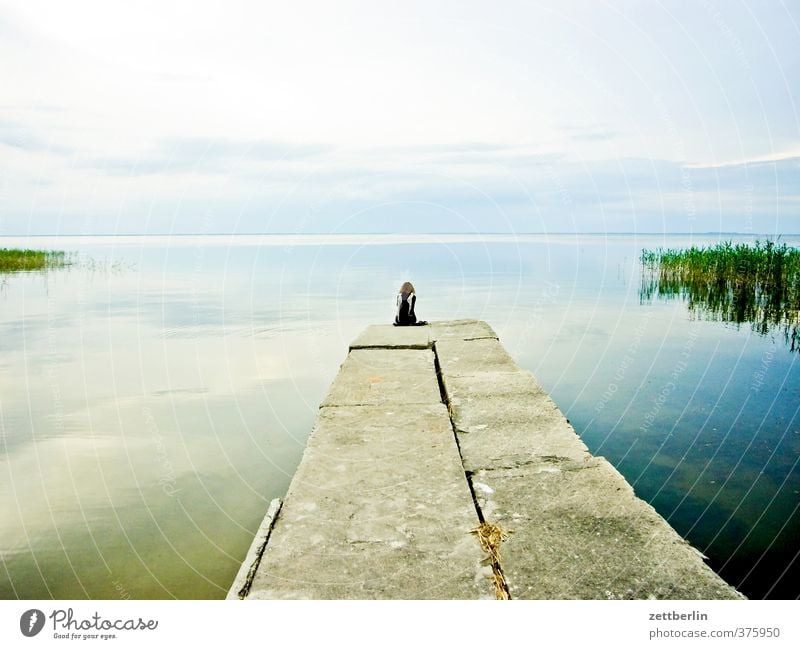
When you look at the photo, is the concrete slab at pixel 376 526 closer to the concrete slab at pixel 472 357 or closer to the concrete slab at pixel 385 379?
the concrete slab at pixel 385 379

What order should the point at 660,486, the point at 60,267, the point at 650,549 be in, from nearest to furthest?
the point at 650,549 → the point at 660,486 → the point at 60,267

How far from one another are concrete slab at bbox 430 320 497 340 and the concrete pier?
2708 mm

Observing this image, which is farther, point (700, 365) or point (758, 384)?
point (700, 365)

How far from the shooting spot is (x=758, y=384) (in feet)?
19.6

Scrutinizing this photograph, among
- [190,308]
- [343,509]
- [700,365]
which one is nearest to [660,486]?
[343,509]

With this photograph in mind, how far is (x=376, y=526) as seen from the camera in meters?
2.21

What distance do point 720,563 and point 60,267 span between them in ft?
73.8

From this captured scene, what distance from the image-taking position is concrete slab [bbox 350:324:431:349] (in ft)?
19.9

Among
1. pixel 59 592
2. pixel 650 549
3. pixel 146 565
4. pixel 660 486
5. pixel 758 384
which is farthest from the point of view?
pixel 758 384

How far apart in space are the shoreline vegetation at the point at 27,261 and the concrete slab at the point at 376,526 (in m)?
20.1

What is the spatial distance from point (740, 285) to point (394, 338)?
1037 centimetres
